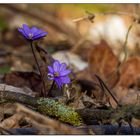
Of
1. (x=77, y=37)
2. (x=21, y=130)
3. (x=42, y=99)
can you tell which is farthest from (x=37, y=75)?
(x=77, y=37)

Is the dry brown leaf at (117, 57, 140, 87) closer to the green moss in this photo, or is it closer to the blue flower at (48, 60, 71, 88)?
the blue flower at (48, 60, 71, 88)

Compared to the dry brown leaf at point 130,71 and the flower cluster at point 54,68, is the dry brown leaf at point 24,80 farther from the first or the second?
the dry brown leaf at point 130,71

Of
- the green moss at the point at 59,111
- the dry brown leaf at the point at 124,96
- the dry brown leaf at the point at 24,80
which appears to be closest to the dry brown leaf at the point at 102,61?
the dry brown leaf at the point at 124,96

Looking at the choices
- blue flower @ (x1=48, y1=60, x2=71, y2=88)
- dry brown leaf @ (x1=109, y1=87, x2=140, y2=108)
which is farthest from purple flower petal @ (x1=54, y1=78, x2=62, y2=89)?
dry brown leaf @ (x1=109, y1=87, x2=140, y2=108)

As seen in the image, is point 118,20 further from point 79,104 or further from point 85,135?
point 85,135

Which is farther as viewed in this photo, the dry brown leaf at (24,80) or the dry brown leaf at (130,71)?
the dry brown leaf at (130,71)

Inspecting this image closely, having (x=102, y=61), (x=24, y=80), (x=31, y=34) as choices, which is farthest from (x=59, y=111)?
(x=102, y=61)
